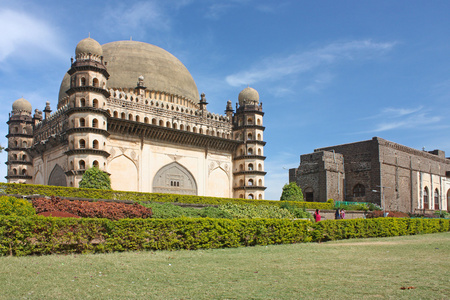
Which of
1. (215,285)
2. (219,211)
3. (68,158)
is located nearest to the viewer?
(215,285)

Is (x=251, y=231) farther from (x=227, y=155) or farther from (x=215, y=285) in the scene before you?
(x=227, y=155)

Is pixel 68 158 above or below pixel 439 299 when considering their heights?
above

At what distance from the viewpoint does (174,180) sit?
33.8 metres

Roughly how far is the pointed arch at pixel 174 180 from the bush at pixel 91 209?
49.9 ft

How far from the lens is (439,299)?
6.34m

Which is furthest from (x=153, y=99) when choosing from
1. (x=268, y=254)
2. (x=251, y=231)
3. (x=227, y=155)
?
(x=268, y=254)

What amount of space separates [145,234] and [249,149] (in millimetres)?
25877

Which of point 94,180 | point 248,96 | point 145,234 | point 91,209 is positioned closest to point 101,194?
point 94,180

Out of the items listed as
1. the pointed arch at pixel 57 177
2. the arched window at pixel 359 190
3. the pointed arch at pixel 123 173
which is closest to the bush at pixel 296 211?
the pointed arch at pixel 123 173

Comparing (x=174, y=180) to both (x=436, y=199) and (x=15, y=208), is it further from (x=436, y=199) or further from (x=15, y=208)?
(x=436, y=199)

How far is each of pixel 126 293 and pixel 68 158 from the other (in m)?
23.0

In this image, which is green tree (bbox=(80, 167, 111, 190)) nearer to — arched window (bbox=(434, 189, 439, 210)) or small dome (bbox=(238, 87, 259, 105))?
small dome (bbox=(238, 87, 259, 105))

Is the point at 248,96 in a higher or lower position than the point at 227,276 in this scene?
higher

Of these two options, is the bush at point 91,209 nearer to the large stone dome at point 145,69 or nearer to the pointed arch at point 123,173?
the pointed arch at point 123,173
